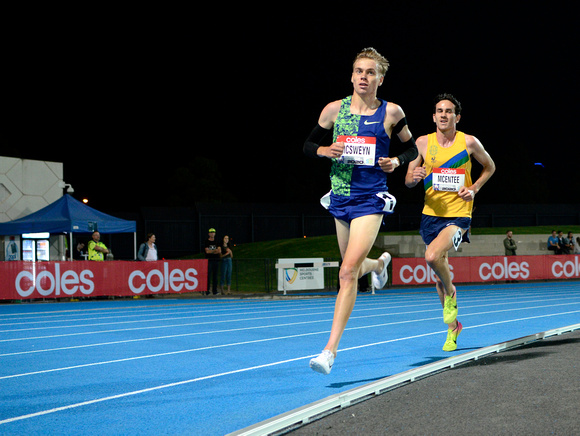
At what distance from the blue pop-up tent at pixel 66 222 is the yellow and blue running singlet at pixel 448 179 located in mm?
14389

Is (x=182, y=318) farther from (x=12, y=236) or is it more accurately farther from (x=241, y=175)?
(x=241, y=175)

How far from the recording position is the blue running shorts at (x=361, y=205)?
529 centimetres

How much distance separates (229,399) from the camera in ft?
16.2

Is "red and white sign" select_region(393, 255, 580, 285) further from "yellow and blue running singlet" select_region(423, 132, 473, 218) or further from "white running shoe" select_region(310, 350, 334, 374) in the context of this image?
"white running shoe" select_region(310, 350, 334, 374)

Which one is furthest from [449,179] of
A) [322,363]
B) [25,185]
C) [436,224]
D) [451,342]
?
[25,185]

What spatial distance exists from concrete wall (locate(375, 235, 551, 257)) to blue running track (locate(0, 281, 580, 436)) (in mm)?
17317

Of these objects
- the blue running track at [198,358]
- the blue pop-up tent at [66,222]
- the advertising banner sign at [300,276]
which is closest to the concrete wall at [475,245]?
the advertising banner sign at [300,276]

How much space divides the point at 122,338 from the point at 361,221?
5.27 meters

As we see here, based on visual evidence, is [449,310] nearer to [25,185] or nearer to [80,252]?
[25,185]

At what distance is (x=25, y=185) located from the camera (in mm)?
24266

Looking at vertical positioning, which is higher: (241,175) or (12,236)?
(241,175)

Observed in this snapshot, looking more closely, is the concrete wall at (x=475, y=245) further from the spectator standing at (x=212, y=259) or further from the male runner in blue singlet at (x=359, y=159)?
the male runner in blue singlet at (x=359, y=159)

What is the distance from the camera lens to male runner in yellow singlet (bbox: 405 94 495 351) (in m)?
7.08

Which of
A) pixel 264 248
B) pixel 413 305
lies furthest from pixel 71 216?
pixel 264 248
